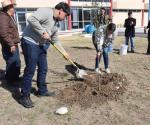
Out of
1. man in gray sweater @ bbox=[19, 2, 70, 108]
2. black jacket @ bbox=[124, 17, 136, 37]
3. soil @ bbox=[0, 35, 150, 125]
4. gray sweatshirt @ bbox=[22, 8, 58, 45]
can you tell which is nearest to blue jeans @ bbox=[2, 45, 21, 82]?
soil @ bbox=[0, 35, 150, 125]

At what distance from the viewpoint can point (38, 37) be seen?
544 centimetres

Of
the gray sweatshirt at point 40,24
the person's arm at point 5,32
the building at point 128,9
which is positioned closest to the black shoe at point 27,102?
the gray sweatshirt at point 40,24

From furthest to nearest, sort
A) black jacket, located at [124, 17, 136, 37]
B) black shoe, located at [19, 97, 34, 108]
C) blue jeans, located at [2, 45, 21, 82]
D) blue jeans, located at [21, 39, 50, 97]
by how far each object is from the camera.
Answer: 1. black jacket, located at [124, 17, 136, 37]
2. blue jeans, located at [2, 45, 21, 82]
3. black shoe, located at [19, 97, 34, 108]
4. blue jeans, located at [21, 39, 50, 97]

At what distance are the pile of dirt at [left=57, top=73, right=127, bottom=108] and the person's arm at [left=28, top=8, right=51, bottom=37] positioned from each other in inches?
65.2

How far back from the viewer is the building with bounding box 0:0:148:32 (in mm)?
31672

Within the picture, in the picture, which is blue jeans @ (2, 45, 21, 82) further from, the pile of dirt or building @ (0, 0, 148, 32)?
building @ (0, 0, 148, 32)

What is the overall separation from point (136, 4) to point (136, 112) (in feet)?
147

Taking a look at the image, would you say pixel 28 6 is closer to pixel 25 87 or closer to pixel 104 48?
pixel 104 48

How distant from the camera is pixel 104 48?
8141 mm

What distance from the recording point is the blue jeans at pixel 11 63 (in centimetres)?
700

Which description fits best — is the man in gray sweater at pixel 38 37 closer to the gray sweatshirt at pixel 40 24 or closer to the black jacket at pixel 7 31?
the gray sweatshirt at pixel 40 24

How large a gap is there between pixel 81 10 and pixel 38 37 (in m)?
32.0

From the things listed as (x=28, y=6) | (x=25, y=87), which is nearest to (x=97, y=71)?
(x=25, y=87)

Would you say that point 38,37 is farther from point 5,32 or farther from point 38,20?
point 5,32
